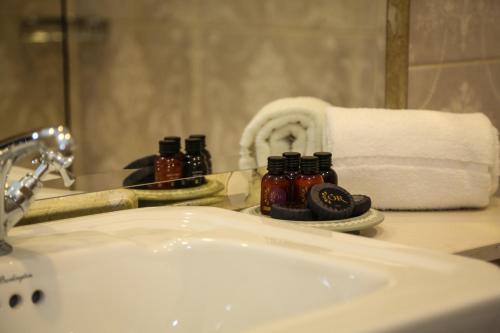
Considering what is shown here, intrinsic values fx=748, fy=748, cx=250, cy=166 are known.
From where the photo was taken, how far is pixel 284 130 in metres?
1.23

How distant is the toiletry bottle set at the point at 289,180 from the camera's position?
103 centimetres

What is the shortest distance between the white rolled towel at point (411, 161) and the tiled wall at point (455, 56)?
0.90ft

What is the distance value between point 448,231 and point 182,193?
37cm

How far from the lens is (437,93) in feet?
4.71

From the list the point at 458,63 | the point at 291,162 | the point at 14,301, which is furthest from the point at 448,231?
the point at 14,301

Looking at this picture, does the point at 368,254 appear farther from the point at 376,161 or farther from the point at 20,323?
the point at 376,161

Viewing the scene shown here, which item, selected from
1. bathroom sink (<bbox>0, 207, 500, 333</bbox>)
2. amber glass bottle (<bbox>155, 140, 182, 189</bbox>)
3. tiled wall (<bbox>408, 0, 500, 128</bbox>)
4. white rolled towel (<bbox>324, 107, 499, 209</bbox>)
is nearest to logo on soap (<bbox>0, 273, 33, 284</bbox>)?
bathroom sink (<bbox>0, 207, 500, 333</bbox>)

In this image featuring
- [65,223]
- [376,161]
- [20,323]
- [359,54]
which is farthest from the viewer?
[359,54]

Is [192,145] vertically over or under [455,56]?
under

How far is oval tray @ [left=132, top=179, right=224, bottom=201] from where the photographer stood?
1019 mm

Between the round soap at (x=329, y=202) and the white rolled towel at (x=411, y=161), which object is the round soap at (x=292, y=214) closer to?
the round soap at (x=329, y=202)

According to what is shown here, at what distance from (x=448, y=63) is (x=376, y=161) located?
1.26ft

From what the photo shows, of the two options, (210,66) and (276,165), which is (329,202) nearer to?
(276,165)

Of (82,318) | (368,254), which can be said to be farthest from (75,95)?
Result: (368,254)
